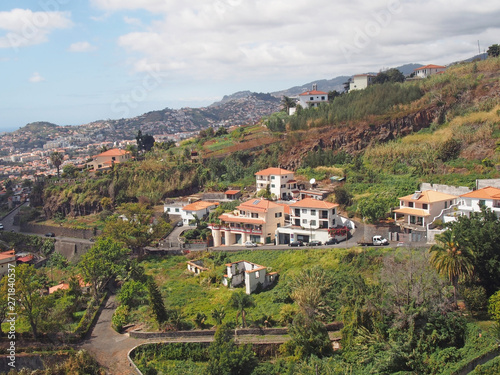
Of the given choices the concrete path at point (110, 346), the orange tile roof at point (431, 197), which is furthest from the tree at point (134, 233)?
the orange tile roof at point (431, 197)

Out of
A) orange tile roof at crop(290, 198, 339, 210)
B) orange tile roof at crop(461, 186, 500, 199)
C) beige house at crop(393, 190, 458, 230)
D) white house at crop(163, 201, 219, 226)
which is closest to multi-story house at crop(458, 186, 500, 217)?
orange tile roof at crop(461, 186, 500, 199)

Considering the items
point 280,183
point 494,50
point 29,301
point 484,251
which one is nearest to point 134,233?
point 29,301

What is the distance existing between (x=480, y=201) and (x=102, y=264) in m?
25.3

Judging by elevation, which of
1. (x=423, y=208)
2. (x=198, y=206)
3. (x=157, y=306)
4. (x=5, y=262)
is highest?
(x=423, y=208)

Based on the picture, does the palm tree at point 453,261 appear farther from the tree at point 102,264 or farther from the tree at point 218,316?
the tree at point 102,264

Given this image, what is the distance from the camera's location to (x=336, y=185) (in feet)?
139

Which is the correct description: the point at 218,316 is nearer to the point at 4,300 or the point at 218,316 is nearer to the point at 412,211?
the point at 4,300

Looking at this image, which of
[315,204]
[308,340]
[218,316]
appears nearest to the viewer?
[308,340]

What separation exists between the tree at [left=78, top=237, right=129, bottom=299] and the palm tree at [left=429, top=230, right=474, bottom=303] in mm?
19848

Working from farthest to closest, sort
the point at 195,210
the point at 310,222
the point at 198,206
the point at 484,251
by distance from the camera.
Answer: the point at 198,206, the point at 195,210, the point at 310,222, the point at 484,251

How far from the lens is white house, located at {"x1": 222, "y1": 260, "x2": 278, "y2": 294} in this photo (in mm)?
27672

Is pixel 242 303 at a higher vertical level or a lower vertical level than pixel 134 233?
lower

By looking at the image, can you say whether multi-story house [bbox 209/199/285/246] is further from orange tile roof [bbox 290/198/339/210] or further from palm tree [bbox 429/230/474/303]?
palm tree [bbox 429/230/474/303]

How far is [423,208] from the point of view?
3164 centimetres
